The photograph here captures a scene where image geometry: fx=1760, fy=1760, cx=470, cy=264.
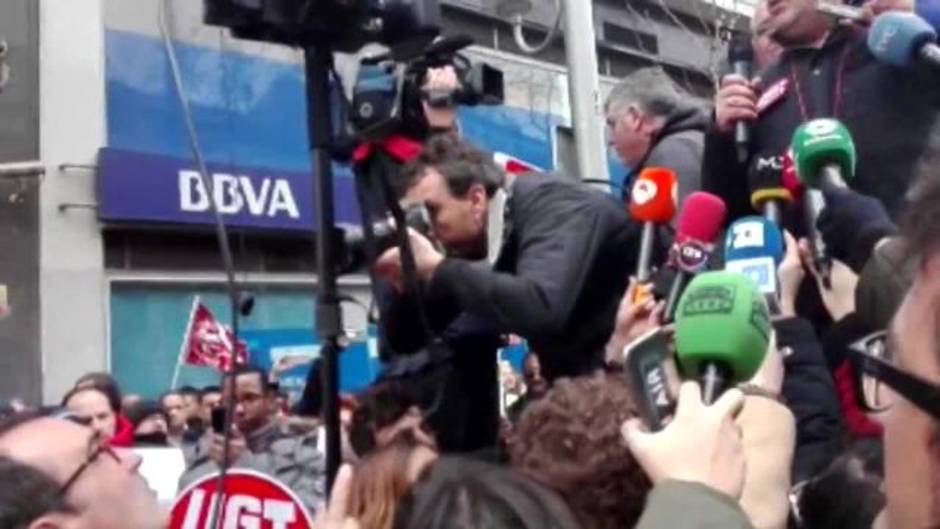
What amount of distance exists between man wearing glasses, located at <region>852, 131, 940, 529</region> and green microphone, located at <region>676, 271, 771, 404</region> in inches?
21.1

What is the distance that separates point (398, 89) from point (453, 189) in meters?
0.28

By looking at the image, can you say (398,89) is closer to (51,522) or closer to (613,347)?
(613,347)

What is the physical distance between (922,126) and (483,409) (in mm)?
1171

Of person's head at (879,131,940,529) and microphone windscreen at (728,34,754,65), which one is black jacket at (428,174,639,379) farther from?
person's head at (879,131,940,529)

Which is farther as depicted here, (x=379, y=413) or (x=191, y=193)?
(x=191, y=193)

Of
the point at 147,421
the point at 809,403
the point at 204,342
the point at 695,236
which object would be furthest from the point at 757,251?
the point at 204,342

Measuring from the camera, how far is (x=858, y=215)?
10.6 ft

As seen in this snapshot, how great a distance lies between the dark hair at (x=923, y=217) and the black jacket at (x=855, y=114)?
1.82 metres

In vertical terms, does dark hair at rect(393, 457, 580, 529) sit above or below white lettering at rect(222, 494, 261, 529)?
above

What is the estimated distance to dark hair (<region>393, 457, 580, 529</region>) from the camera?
2307 mm

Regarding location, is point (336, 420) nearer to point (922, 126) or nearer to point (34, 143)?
point (922, 126)

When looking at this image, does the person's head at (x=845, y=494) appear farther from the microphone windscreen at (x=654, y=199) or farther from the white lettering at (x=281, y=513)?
the white lettering at (x=281, y=513)

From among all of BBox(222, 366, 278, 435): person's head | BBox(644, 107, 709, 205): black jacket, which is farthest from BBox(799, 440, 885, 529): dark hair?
BBox(222, 366, 278, 435): person's head

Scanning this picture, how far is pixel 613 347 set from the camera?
3.66 metres
